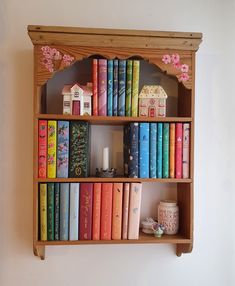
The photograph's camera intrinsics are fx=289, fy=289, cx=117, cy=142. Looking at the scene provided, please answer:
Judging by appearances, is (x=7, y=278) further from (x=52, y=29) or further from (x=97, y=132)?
(x=52, y=29)

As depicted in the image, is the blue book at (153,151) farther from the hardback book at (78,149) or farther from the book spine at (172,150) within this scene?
the hardback book at (78,149)

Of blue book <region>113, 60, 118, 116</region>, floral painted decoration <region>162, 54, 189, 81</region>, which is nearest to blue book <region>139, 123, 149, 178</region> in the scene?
blue book <region>113, 60, 118, 116</region>

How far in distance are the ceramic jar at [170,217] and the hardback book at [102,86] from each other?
18.3 inches

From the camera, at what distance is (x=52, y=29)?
1.05 m

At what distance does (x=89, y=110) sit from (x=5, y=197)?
52 cm

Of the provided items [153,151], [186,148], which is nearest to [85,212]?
[153,151]

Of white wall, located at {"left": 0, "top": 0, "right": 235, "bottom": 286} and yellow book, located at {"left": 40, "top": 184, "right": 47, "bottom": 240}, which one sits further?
white wall, located at {"left": 0, "top": 0, "right": 235, "bottom": 286}

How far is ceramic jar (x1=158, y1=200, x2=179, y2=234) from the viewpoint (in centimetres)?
119

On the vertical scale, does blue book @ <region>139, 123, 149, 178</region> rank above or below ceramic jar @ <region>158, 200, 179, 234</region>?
above

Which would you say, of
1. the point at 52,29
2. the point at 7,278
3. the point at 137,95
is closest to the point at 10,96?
the point at 52,29

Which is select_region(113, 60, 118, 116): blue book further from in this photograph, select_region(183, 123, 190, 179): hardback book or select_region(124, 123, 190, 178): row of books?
select_region(183, 123, 190, 179): hardback book

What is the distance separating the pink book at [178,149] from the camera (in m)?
1.13

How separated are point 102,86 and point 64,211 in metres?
0.49

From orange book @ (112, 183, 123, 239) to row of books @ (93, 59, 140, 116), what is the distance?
0.93ft
